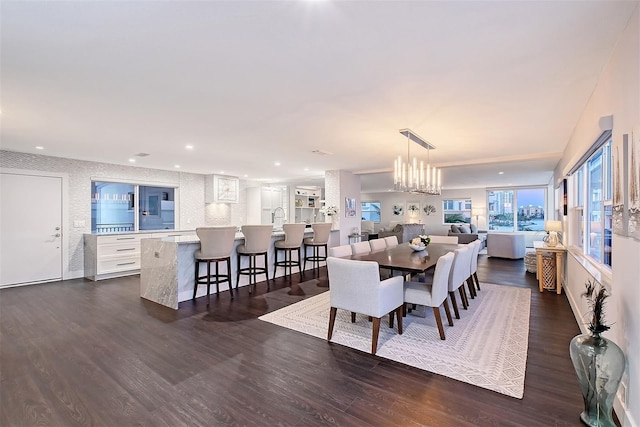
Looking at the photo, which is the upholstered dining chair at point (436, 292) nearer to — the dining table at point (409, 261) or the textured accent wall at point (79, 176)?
the dining table at point (409, 261)

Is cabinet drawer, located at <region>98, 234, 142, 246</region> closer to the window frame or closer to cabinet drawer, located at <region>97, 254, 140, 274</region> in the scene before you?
cabinet drawer, located at <region>97, 254, 140, 274</region>

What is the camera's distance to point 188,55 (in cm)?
214

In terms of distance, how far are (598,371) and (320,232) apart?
4.61 metres

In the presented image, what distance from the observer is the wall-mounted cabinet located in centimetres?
1014

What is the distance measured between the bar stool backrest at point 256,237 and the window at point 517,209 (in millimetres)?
10134

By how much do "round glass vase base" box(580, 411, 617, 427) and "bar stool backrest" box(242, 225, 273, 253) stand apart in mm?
4056

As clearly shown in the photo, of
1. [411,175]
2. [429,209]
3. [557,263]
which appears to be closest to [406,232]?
[429,209]

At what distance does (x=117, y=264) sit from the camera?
6.04 m

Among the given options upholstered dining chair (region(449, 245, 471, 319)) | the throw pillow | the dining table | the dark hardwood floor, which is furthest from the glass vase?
the throw pillow

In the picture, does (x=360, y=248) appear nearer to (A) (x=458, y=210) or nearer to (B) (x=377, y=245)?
(B) (x=377, y=245)

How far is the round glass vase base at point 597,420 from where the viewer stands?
1.76 metres

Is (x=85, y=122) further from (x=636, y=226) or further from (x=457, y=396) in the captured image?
(x=636, y=226)

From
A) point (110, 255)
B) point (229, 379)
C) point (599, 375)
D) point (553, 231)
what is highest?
point (553, 231)

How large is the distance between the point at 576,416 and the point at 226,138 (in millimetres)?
4567
